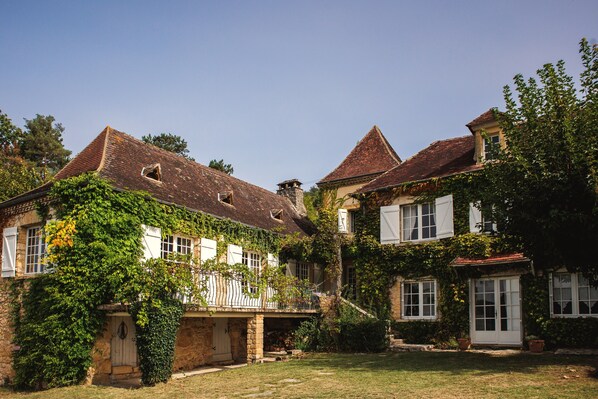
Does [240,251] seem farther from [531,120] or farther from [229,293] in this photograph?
[531,120]

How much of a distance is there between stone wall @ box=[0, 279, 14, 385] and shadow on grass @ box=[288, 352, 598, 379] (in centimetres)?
809

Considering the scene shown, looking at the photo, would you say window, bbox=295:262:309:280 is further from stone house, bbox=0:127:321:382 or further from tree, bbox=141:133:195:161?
tree, bbox=141:133:195:161

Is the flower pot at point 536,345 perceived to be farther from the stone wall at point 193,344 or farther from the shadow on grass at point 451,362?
the stone wall at point 193,344

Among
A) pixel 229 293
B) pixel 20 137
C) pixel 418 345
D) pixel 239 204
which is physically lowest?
pixel 418 345

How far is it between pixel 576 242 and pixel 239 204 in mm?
12091

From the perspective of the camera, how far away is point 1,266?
1664 centimetres

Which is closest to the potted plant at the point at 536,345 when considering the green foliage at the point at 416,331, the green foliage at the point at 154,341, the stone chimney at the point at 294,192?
the green foliage at the point at 416,331

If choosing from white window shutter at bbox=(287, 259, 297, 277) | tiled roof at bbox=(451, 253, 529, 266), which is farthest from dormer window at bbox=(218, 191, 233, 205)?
tiled roof at bbox=(451, 253, 529, 266)

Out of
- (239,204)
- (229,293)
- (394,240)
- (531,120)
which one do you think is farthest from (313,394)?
(239,204)

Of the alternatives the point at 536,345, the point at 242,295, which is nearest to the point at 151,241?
the point at 242,295

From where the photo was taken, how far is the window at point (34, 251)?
15.7 m

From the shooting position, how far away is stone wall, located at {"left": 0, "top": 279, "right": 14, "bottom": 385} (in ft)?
50.5

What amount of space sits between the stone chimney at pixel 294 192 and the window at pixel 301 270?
13.2 ft

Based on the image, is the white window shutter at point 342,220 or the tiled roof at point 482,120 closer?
the tiled roof at point 482,120
